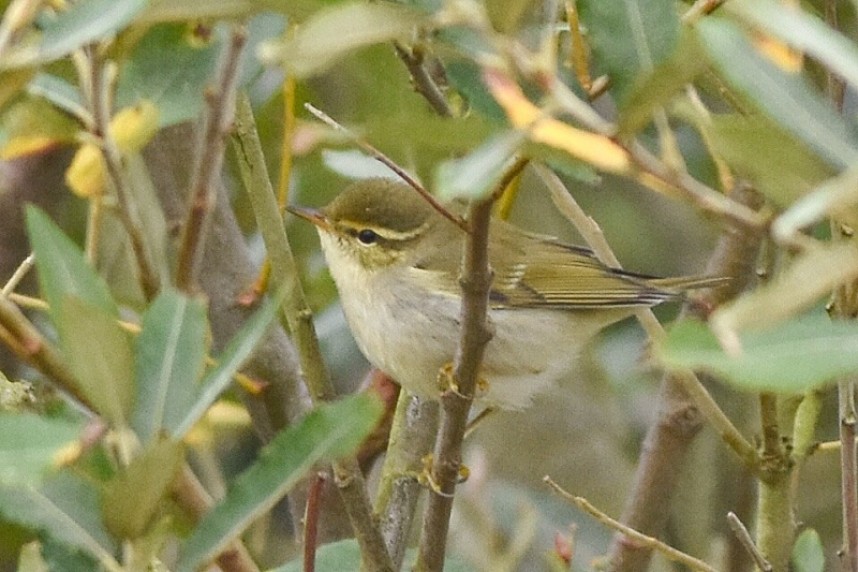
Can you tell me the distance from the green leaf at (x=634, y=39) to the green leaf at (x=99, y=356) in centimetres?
45

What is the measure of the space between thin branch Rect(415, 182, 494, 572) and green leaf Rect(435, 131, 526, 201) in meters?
0.25

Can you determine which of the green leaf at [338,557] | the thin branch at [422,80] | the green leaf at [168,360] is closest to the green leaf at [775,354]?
the green leaf at [168,360]

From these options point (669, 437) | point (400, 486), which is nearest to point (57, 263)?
point (400, 486)

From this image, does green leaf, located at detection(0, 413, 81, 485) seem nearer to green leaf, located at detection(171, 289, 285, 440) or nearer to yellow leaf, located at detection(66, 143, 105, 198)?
green leaf, located at detection(171, 289, 285, 440)

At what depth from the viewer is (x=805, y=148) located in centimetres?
87

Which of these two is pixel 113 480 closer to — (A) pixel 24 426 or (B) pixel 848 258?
(A) pixel 24 426

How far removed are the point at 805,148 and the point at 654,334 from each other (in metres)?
1.17

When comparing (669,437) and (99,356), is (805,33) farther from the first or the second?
(669,437)

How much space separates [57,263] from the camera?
1.05 metres

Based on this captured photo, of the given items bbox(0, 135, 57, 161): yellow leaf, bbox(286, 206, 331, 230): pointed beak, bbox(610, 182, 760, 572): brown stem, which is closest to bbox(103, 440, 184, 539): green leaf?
bbox(0, 135, 57, 161): yellow leaf

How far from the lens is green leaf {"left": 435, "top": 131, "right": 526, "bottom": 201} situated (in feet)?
2.68

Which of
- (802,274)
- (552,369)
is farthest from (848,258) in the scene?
(552,369)

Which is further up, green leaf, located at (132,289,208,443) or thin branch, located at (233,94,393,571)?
thin branch, located at (233,94,393,571)

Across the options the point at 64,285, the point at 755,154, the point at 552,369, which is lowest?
the point at 64,285
